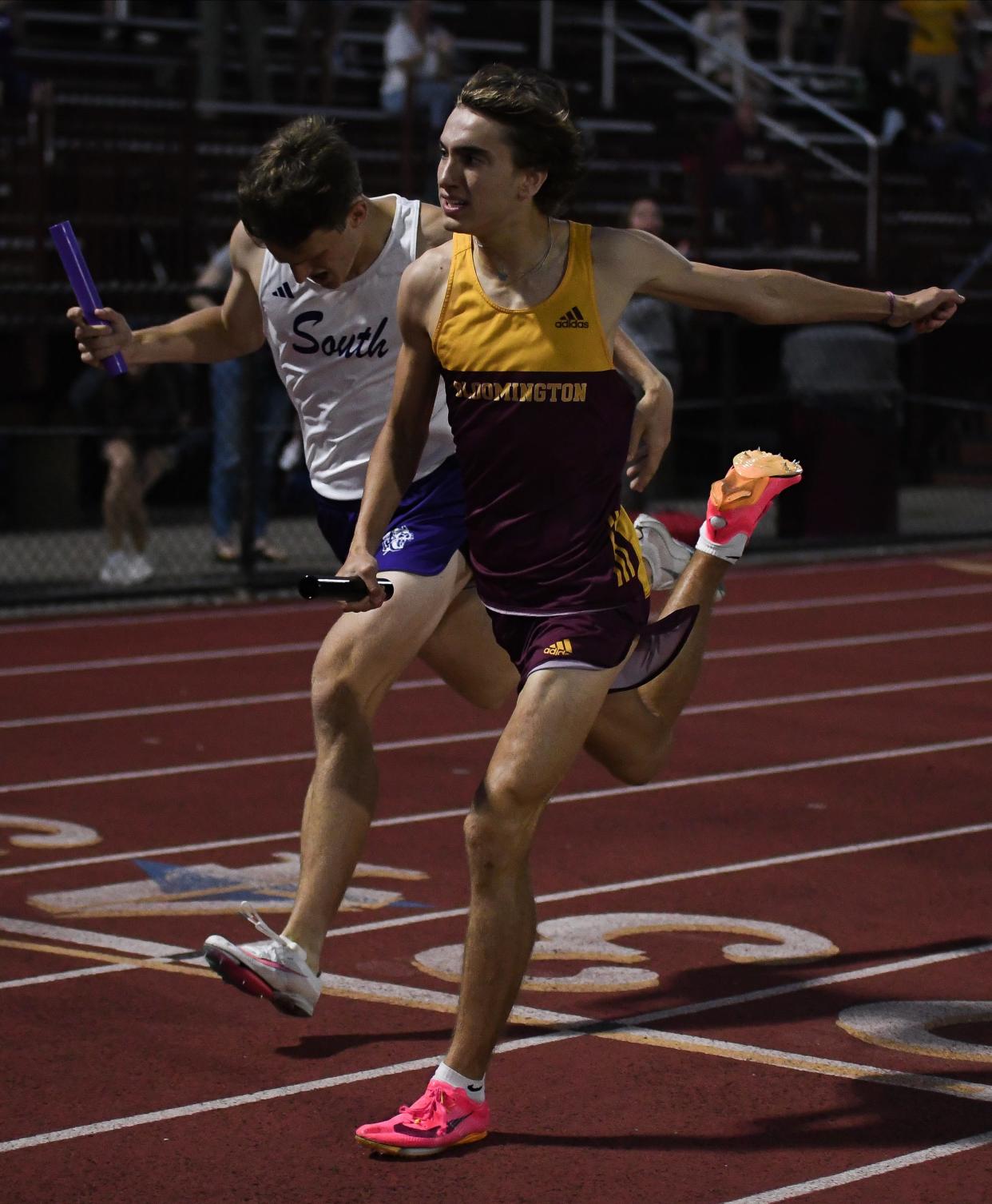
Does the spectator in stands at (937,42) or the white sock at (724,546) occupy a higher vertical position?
the spectator in stands at (937,42)

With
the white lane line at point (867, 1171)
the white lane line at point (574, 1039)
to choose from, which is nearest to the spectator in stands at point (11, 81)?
the white lane line at point (574, 1039)

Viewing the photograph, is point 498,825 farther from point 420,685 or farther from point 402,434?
point 420,685

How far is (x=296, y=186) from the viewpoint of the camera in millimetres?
5316

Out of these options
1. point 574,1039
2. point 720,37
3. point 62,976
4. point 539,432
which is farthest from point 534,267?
point 720,37

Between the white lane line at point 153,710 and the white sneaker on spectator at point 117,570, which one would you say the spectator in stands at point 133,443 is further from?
the white lane line at point 153,710

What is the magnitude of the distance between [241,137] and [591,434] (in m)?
12.9

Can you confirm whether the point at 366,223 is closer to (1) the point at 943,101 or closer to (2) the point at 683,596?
(2) the point at 683,596

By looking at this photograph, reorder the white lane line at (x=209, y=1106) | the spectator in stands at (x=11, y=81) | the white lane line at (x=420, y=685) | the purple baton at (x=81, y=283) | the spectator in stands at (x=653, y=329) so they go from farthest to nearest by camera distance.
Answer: the spectator in stands at (x=11, y=81) → the spectator in stands at (x=653, y=329) → the white lane line at (x=420, y=685) → the purple baton at (x=81, y=283) → the white lane line at (x=209, y=1106)

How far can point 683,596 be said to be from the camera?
6.09 metres

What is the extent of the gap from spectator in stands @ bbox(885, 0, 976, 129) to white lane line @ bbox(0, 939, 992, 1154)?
69.9ft

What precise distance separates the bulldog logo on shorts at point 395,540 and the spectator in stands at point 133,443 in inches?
339

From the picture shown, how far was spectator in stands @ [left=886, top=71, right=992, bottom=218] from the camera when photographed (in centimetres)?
2359

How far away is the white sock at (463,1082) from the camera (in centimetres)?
461

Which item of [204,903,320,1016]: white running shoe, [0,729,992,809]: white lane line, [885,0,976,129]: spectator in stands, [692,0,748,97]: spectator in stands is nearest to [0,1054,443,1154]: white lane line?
[204,903,320,1016]: white running shoe
